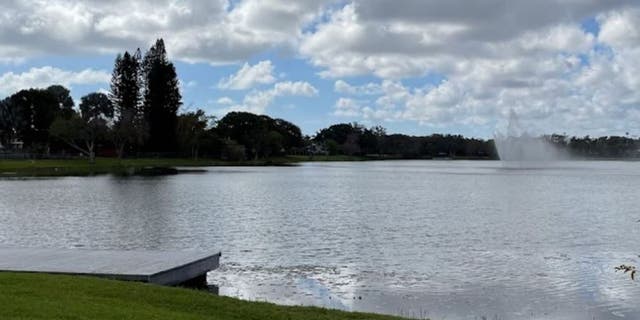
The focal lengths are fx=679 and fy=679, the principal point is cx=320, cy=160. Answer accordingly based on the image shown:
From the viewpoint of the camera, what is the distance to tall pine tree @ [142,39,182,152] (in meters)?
122

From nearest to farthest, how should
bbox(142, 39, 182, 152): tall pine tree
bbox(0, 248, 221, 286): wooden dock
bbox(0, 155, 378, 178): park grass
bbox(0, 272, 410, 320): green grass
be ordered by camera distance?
bbox(0, 272, 410, 320): green grass → bbox(0, 248, 221, 286): wooden dock → bbox(0, 155, 378, 178): park grass → bbox(142, 39, 182, 152): tall pine tree

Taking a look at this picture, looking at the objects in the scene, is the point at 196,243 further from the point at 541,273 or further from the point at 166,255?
the point at 541,273

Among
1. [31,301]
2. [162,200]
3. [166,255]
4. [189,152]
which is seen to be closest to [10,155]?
[189,152]

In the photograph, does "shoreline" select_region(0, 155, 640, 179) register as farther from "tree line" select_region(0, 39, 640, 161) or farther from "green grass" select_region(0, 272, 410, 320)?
"green grass" select_region(0, 272, 410, 320)

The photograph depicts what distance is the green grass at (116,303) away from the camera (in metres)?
9.45

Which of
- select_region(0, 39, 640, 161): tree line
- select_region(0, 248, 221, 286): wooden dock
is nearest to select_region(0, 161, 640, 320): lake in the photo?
select_region(0, 248, 221, 286): wooden dock

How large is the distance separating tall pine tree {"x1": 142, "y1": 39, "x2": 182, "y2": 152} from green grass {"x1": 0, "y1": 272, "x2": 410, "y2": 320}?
112777 millimetres

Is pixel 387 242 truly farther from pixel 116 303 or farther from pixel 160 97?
pixel 160 97

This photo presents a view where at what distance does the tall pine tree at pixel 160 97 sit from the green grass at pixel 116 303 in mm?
112777

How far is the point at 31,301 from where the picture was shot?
9.98m

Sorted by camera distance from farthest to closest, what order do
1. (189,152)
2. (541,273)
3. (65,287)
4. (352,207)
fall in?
(189,152) → (352,207) → (541,273) → (65,287)

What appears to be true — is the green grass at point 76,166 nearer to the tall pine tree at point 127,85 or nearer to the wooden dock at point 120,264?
the tall pine tree at point 127,85

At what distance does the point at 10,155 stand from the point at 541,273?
10462 cm

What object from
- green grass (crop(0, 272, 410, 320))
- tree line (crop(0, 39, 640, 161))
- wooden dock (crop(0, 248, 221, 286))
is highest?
tree line (crop(0, 39, 640, 161))
